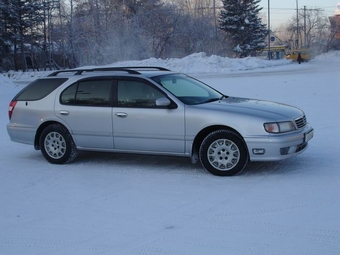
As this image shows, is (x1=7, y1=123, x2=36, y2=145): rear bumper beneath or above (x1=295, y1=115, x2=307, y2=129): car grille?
beneath

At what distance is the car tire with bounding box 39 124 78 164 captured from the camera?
745 centimetres

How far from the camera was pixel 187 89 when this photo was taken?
7.29 metres

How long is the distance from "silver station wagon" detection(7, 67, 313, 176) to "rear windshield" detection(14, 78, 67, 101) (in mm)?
19

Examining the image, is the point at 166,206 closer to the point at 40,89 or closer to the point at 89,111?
the point at 89,111

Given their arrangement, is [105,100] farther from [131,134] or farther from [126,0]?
[126,0]

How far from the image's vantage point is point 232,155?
20.7 feet

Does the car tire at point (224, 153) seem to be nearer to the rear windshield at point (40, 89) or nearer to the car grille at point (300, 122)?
the car grille at point (300, 122)

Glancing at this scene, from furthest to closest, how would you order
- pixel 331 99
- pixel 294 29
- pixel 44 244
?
pixel 294 29
pixel 331 99
pixel 44 244

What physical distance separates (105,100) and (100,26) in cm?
4532

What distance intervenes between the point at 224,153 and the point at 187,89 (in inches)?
56.9

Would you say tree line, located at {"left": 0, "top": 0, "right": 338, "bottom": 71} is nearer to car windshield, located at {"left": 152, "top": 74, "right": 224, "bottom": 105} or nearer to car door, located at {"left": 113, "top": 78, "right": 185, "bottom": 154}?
car windshield, located at {"left": 152, "top": 74, "right": 224, "bottom": 105}

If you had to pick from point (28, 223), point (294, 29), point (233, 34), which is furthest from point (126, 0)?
point (294, 29)

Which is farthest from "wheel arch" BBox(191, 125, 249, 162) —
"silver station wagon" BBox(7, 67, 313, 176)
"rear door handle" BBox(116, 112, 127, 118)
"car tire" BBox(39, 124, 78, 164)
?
"car tire" BBox(39, 124, 78, 164)

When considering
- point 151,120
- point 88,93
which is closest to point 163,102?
point 151,120
